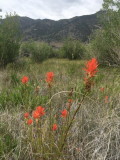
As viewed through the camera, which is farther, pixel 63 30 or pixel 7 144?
pixel 63 30

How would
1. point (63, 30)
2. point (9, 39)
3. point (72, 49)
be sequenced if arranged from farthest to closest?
point (63, 30) < point (72, 49) < point (9, 39)

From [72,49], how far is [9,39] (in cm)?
991

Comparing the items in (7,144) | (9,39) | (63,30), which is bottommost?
(7,144)

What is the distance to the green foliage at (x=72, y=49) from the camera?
20.4 m

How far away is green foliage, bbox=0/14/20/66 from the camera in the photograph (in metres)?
11.6

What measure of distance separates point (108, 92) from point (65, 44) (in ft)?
61.2

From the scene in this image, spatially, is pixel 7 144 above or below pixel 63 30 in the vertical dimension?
below

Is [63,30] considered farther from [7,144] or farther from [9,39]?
[7,144]

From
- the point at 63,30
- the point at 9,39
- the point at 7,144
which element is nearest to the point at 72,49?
the point at 9,39

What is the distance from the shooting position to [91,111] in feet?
9.27

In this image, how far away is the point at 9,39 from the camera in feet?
38.8

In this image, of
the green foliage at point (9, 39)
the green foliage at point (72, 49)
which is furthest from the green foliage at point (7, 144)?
the green foliage at point (72, 49)

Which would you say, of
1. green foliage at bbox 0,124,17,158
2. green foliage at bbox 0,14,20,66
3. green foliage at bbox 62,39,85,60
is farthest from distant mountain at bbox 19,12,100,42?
green foliage at bbox 0,124,17,158

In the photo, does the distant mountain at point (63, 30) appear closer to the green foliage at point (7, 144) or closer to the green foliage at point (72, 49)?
the green foliage at point (72, 49)
